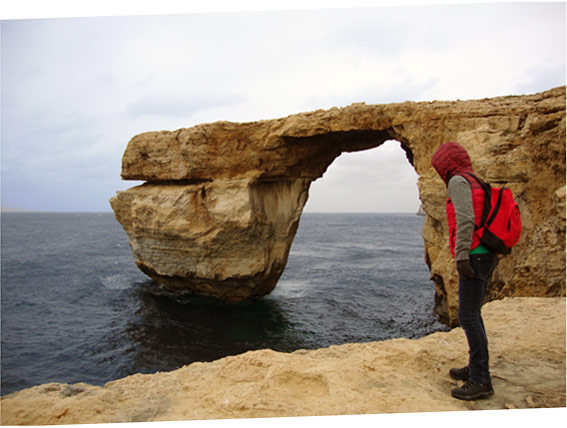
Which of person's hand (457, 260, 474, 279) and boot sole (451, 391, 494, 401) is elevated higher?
person's hand (457, 260, 474, 279)

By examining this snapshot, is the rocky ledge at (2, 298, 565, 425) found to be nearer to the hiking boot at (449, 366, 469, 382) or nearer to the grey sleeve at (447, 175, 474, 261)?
the hiking boot at (449, 366, 469, 382)

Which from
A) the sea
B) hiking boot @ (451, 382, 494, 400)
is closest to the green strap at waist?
hiking boot @ (451, 382, 494, 400)

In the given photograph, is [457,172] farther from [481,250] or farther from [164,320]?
[164,320]

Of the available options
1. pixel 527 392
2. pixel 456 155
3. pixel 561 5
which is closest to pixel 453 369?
pixel 527 392

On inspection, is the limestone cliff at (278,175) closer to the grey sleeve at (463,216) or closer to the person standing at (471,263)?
the person standing at (471,263)

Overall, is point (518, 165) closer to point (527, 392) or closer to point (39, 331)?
point (527, 392)

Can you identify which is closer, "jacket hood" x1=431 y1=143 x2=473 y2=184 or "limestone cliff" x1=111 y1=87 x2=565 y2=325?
"jacket hood" x1=431 y1=143 x2=473 y2=184

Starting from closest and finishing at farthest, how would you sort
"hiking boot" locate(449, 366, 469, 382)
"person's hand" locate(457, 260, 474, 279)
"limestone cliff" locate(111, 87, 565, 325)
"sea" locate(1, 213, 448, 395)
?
"person's hand" locate(457, 260, 474, 279) → "hiking boot" locate(449, 366, 469, 382) → "limestone cliff" locate(111, 87, 565, 325) → "sea" locate(1, 213, 448, 395)

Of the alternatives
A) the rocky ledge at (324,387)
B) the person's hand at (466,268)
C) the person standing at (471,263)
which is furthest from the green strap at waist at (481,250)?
the rocky ledge at (324,387)
